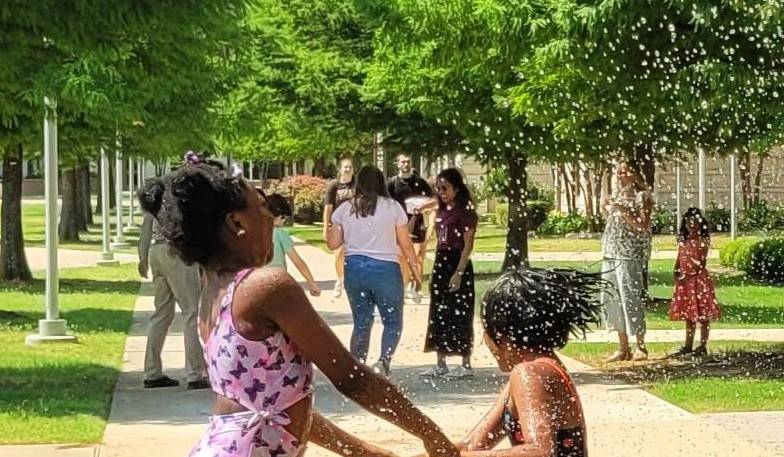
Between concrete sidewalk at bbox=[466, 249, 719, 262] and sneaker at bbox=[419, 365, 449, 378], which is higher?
concrete sidewalk at bbox=[466, 249, 719, 262]

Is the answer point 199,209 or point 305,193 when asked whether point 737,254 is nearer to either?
point 199,209

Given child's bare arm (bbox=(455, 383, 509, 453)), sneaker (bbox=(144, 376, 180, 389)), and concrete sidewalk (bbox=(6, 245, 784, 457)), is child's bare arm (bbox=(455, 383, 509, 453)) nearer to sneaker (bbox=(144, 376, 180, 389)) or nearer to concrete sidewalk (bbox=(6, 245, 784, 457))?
concrete sidewalk (bbox=(6, 245, 784, 457))

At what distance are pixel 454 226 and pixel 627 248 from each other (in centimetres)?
166

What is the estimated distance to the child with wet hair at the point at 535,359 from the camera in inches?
139

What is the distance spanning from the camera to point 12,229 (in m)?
22.1

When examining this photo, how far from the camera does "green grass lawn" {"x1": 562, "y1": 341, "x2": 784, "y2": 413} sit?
33.8 feet

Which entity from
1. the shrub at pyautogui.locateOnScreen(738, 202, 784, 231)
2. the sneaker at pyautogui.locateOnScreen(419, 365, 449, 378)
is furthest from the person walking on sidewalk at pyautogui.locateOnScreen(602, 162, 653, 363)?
the shrub at pyautogui.locateOnScreen(738, 202, 784, 231)

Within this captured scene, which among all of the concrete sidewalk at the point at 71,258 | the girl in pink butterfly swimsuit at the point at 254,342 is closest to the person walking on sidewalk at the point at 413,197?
the concrete sidewalk at the point at 71,258

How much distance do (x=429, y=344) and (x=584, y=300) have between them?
327 inches

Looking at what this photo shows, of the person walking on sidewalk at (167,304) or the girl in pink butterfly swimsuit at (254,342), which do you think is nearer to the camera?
the girl in pink butterfly swimsuit at (254,342)

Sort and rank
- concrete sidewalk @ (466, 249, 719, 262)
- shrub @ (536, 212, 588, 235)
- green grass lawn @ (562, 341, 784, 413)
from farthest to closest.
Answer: shrub @ (536, 212, 588, 235) < concrete sidewalk @ (466, 249, 719, 262) < green grass lawn @ (562, 341, 784, 413)

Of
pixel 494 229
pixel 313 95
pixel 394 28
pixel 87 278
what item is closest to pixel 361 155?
pixel 494 229

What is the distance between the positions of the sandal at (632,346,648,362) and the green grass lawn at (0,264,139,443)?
4445 millimetres

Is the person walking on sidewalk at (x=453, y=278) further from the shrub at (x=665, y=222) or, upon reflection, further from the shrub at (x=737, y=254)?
the shrub at (x=665, y=222)
